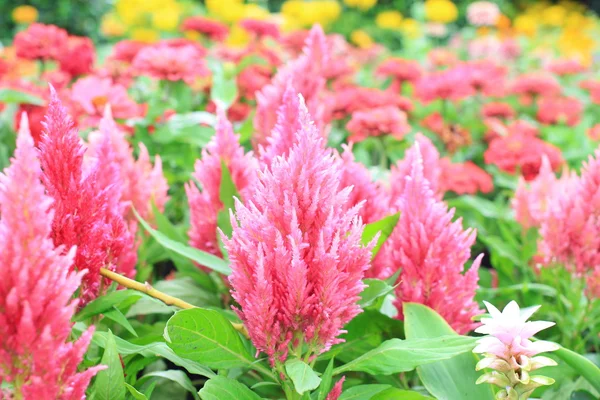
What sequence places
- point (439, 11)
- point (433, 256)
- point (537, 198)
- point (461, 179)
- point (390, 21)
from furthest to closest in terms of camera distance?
point (390, 21)
point (439, 11)
point (461, 179)
point (537, 198)
point (433, 256)

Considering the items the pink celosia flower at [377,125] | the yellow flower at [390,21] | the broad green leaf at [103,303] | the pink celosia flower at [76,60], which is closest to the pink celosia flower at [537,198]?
the pink celosia flower at [377,125]

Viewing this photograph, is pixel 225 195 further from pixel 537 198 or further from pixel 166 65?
pixel 166 65

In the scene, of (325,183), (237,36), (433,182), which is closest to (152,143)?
(433,182)

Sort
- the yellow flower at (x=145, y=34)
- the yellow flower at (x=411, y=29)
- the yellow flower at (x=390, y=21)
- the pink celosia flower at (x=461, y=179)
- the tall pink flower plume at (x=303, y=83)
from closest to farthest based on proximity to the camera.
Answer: the tall pink flower plume at (x=303, y=83), the pink celosia flower at (x=461, y=179), the yellow flower at (x=145, y=34), the yellow flower at (x=411, y=29), the yellow flower at (x=390, y=21)

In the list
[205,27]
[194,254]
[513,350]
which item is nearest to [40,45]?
[205,27]

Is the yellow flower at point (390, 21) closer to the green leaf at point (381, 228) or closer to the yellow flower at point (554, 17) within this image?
the yellow flower at point (554, 17)

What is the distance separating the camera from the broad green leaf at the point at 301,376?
3.42 ft

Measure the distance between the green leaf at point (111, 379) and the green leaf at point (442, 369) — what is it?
546mm

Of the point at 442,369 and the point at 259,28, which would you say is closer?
the point at 442,369

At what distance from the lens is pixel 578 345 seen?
1792 millimetres

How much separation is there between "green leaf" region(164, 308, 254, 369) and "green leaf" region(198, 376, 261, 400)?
0.17ft

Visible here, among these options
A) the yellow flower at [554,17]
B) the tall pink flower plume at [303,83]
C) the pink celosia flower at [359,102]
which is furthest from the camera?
the yellow flower at [554,17]

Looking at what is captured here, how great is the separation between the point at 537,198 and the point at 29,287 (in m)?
1.66

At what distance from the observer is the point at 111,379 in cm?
117
